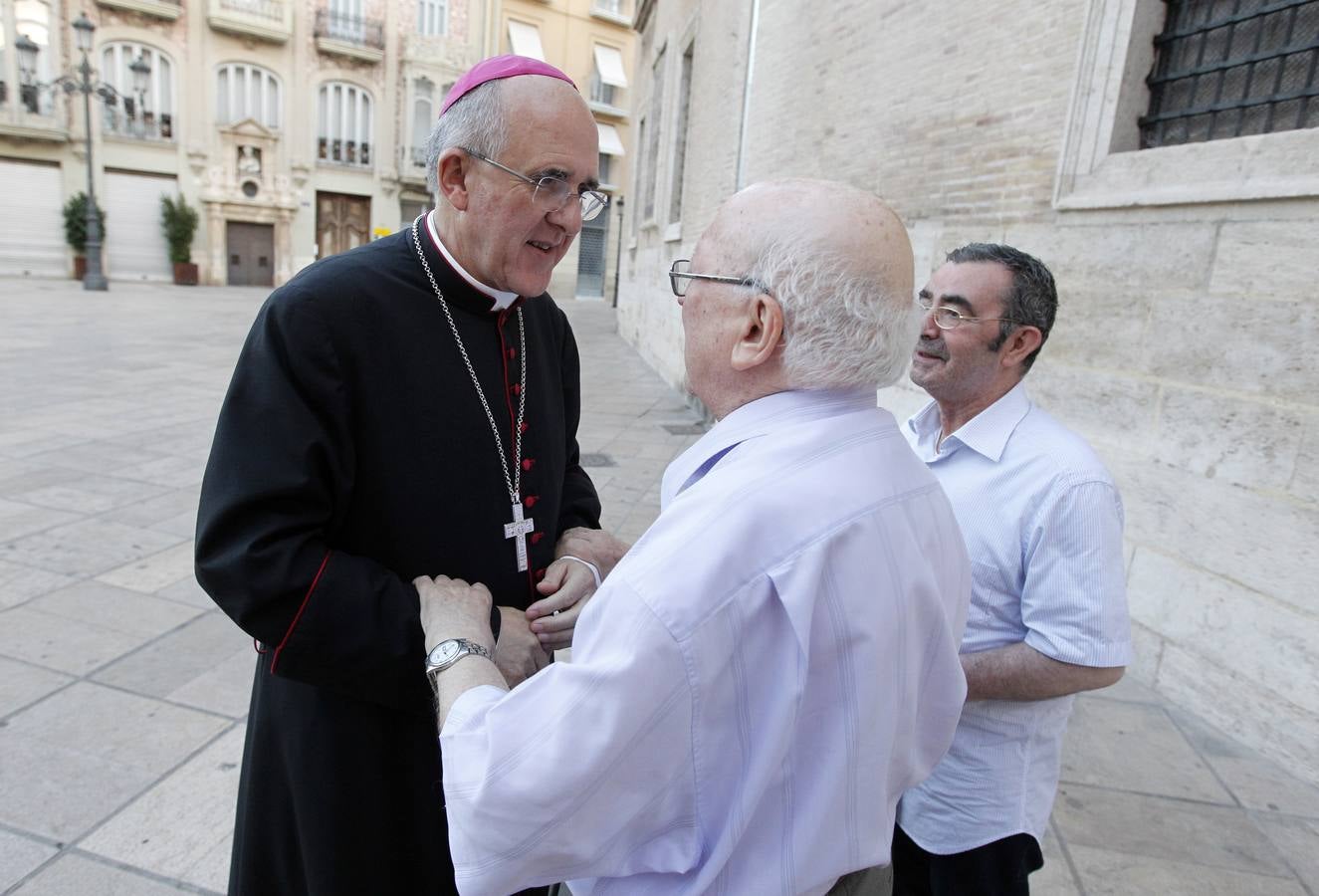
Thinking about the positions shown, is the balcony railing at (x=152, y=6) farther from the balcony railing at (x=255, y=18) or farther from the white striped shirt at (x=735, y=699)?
the white striped shirt at (x=735, y=699)

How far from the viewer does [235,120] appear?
89.7ft

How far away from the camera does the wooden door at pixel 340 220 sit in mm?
29484

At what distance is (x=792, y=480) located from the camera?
0.92 metres

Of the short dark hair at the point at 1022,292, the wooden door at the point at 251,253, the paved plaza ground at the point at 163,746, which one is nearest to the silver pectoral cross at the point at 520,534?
the short dark hair at the point at 1022,292

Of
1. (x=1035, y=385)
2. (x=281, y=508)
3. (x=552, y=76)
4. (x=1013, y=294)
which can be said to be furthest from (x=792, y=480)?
(x=1035, y=385)

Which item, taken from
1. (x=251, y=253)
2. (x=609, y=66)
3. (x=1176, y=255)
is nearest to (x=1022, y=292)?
(x=1176, y=255)

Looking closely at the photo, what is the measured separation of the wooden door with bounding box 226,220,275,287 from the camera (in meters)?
27.9

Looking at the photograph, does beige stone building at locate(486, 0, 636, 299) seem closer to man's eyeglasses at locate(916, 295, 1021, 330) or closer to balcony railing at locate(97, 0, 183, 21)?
balcony railing at locate(97, 0, 183, 21)

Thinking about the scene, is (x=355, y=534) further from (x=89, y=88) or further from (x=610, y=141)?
(x=610, y=141)

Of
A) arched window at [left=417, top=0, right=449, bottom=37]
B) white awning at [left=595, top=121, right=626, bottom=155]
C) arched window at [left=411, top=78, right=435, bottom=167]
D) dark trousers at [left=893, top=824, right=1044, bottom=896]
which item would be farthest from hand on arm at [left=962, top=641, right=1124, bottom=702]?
arched window at [left=417, top=0, right=449, bottom=37]

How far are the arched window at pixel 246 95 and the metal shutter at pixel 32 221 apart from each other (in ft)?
17.7

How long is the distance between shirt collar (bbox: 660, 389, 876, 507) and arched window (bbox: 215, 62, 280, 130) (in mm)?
31703

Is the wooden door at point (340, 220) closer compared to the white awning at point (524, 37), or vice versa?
the wooden door at point (340, 220)

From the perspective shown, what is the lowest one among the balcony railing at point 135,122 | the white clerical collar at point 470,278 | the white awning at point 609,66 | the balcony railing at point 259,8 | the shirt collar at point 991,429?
the shirt collar at point 991,429
